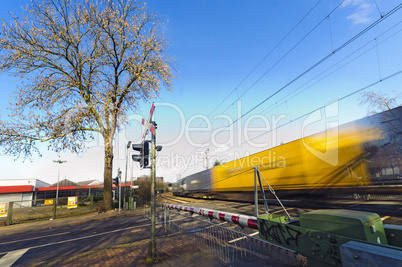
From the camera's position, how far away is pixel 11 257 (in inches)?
246

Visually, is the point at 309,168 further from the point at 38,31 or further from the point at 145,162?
the point at 38,31

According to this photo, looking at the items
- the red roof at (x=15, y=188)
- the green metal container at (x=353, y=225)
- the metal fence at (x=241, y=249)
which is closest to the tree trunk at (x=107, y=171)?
the metal fence at (x=241, y=249)

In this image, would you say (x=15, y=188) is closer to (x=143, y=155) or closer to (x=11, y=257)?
(x=11, y=257)

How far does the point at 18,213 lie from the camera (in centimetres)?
1627

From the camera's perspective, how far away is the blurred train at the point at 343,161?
7.12m

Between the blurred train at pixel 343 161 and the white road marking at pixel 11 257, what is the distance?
11594 millimetres

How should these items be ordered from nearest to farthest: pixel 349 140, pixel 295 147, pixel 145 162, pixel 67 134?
pixel 145 162 < pixel 349 140 < pixel 295 147 < pixel 67 134

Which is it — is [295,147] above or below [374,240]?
above

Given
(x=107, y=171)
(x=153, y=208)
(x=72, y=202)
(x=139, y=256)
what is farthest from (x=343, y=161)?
(x=72, y=202)

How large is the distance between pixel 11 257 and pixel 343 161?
1276cm

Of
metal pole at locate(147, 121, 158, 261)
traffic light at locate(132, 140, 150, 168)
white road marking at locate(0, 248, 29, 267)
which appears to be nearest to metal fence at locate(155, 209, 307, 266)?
metal pole at locate(147, 121, 158, 261)

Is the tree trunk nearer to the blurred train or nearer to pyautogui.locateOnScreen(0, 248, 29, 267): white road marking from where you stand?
pyautogui.locateOnScreen(0, 248, 29, 267): white road marking

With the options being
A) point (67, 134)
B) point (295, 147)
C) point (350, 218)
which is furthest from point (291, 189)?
point (67, 134)

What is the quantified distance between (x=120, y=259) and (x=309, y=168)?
29.4 feet
